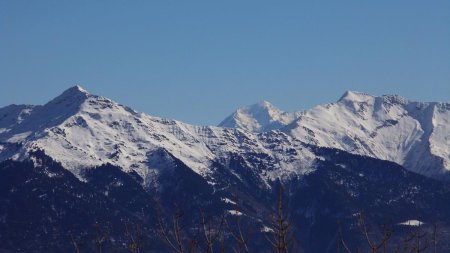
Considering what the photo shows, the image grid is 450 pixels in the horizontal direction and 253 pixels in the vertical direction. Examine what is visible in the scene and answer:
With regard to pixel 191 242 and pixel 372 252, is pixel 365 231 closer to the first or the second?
pixel 372 252

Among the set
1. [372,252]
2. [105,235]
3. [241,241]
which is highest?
[105,235]

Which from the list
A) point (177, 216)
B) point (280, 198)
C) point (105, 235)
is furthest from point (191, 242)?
point (105, 235)

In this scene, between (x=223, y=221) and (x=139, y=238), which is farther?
(x=139, y=238)

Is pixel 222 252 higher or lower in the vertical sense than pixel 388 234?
higher

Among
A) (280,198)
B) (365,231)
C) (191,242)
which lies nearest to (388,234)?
(365,231)

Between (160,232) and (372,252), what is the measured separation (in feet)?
25.5

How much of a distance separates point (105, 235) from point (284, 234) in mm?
8831

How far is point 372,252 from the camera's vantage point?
31859 mm

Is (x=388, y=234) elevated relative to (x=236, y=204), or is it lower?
lower

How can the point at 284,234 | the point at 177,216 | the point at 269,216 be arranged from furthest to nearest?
the point at 269,216 → the point at 177,216 → the point at 284,234

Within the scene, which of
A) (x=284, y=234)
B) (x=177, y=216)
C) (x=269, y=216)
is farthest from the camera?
(x=269, y=216)

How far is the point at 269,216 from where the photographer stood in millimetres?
35312

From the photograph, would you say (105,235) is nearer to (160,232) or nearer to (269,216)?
(160,232)

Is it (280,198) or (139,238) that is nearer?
(280,198)
